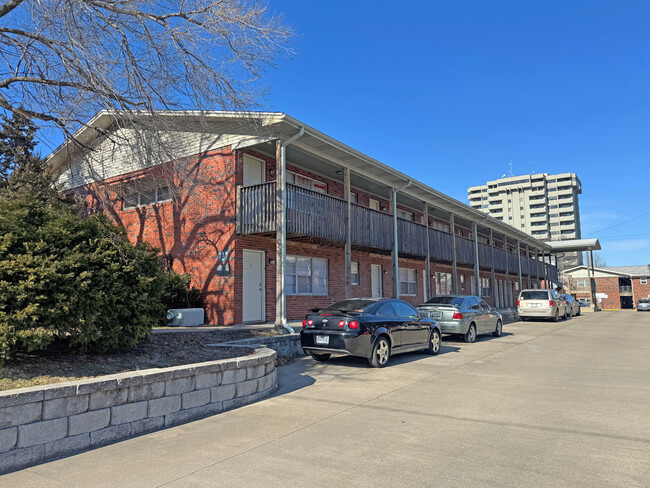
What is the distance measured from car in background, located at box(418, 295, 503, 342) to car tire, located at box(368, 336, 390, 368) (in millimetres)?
4371

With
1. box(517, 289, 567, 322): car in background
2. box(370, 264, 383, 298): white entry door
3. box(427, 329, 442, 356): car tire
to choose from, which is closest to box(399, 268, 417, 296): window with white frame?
box(370, 264, 383, 298): white entry door

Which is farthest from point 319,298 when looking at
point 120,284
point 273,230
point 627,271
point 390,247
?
point 627,271

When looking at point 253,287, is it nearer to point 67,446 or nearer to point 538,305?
point 67,446

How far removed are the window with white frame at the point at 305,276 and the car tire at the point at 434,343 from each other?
574 centimetres

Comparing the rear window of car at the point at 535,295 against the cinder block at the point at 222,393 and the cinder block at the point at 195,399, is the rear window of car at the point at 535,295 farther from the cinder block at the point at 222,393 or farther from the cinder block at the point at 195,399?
the cinder block at the point at 195,399

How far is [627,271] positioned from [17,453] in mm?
82973

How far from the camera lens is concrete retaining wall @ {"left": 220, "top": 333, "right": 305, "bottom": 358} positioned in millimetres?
9770

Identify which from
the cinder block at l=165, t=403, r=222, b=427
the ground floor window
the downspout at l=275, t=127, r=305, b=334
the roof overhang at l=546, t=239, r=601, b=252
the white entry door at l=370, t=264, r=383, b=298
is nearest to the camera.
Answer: the cinder block at l=165, t=403, r=222, b=427

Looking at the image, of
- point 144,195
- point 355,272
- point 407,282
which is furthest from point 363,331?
point 407,282

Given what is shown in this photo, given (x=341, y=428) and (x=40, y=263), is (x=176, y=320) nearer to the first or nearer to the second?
(x=40, y=263)

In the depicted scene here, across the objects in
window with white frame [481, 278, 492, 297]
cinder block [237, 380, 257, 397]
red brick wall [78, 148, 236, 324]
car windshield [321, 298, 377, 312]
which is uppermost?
red brick wall [78, 148, 236, 324]

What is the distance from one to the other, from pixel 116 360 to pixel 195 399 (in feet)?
5.02

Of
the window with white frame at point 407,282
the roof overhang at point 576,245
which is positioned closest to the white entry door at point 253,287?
the window with white frame at point 407,282

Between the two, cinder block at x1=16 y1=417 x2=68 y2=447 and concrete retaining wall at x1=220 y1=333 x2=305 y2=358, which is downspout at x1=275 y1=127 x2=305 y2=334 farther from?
cinder block at x1=16 y1=417 x2=68 y2=447
